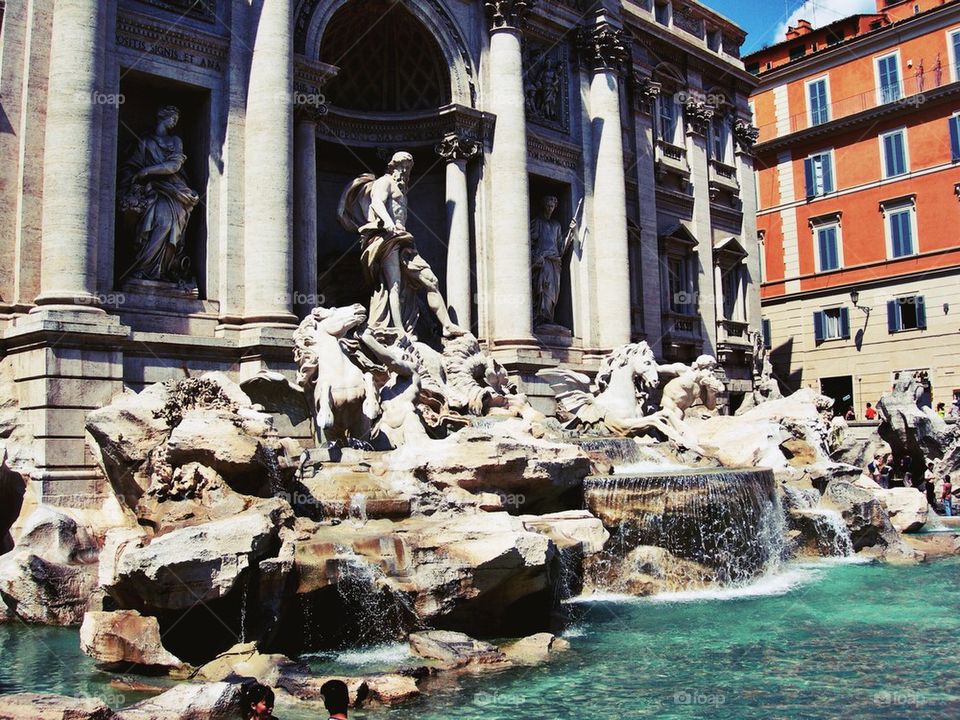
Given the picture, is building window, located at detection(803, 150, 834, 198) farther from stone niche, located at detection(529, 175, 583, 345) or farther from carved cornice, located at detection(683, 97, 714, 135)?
stone niche, located at detection(529, 175, 583, 345)

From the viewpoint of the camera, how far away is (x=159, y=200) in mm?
15758

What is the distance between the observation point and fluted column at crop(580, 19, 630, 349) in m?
23.2

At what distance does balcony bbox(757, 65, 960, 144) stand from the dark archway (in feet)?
62.1

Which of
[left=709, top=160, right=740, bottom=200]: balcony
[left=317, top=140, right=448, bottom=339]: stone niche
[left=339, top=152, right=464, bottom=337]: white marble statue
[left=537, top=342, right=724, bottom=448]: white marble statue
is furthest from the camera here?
[left=709, top=160, right=740, bottom=200]: balcony

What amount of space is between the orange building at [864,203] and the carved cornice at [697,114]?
7752mm

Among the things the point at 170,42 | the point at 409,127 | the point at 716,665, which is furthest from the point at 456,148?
the point at 716,665

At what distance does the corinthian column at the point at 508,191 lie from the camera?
20.6m

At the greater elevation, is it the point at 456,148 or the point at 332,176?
the point at 456,148

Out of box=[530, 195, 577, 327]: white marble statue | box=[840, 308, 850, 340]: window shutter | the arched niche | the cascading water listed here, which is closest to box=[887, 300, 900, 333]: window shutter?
box=[840, 308, 850, 340]: window shutter

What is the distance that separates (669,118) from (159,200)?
1740cm

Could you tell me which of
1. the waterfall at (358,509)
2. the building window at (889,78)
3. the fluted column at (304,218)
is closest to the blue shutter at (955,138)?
the building window at (889,78)

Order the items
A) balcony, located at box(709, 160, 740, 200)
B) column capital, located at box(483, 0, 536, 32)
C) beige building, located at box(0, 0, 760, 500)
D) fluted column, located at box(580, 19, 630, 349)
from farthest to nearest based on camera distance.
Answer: balcony, located at box(709, 160, 740, 200)
fluted column, located at box(580, 19, 630, 349)
column capital, located at box(483, 0, 536, 32)
beige building, located at box(0, 0, 760, 500)

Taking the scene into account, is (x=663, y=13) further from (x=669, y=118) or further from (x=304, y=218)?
(x=304, y=218)

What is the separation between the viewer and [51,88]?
1408 cm
